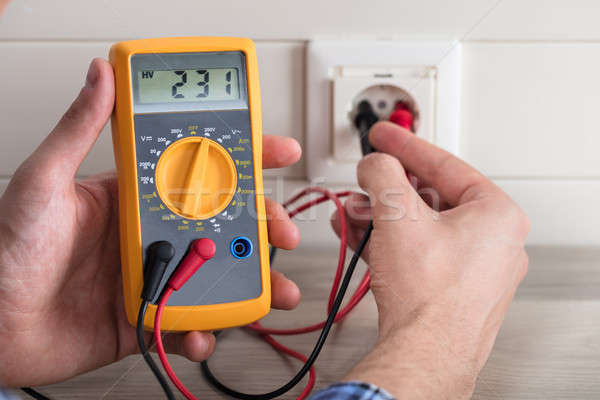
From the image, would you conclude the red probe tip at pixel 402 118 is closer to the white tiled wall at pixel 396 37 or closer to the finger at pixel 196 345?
the white tiled wall at pixel 396 37

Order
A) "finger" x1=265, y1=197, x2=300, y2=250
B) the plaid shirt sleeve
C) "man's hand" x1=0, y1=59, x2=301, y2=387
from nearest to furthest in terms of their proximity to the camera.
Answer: the plaid shirt sleeve < "man's hand" x1=0, y1=59, x2=301, y2=387 < "finger" x1=265, y1=197, x2=300, y2=250

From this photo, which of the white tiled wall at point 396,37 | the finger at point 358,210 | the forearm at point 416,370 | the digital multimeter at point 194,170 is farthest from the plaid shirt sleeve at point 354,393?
the white tiled wall at point 396,37

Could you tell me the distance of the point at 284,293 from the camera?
0.54m

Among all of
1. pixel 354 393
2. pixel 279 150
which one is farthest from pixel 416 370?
pixel 279 150

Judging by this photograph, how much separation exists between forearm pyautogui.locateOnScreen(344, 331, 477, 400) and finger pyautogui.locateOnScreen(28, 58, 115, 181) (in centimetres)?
30

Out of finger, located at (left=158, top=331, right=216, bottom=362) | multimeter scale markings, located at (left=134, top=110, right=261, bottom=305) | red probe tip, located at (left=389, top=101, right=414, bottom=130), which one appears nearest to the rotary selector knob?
multimeter scale markings, located at (left=134, top=110, right=261, bottom=305)

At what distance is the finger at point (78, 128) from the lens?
445 mm

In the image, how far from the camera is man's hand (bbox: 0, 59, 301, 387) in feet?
1.47

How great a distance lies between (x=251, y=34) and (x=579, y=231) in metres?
0.51

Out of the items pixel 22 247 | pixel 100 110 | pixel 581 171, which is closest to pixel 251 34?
pixel 100 110

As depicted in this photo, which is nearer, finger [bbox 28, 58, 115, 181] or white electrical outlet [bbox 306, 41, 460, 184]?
finger [bbox 28, 58, 115, 181]

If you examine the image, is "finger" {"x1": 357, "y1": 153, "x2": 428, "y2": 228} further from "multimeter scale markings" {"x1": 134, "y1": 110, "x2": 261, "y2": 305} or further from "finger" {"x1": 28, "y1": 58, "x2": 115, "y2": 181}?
"finger" {"x1": 28, "y1": 58, "x2": 115, "y2": 181}

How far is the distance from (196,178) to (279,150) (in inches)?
4.6

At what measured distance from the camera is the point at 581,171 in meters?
0.68
